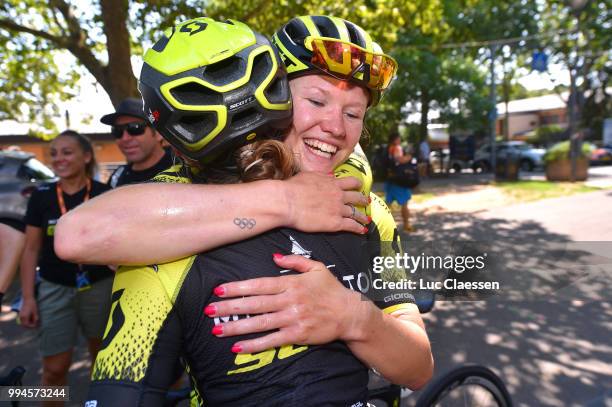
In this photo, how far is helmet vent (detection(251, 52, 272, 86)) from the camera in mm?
1375

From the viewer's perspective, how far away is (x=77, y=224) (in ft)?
4.05

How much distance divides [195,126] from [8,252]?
79.2 inches

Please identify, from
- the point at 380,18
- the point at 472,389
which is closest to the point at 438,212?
the point at 380,18

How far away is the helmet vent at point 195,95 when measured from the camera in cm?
132

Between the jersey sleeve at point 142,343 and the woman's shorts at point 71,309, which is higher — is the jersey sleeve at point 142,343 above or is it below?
above

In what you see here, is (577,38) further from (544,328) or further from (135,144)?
(135,144)

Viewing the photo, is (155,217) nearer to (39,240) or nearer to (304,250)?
(304,250)

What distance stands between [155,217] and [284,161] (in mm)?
431

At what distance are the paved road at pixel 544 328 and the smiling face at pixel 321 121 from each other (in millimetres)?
841

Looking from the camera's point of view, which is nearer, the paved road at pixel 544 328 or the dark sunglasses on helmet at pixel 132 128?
the paved road at pixel 544 328

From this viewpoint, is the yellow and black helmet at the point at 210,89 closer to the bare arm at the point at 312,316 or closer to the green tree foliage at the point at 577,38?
the bare arm at the point at 312,316

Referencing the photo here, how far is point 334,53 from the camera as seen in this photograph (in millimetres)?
1635

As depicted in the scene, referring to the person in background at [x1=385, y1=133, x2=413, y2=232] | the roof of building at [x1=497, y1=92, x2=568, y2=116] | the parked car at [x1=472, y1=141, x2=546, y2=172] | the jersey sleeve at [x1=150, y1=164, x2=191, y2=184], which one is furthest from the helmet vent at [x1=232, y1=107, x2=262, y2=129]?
the roof of building at [x1=497, y1=92, x2=568, y2=116]

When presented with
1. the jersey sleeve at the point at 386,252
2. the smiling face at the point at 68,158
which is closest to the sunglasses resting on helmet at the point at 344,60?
the jersey sleeve at the point at 386,252
